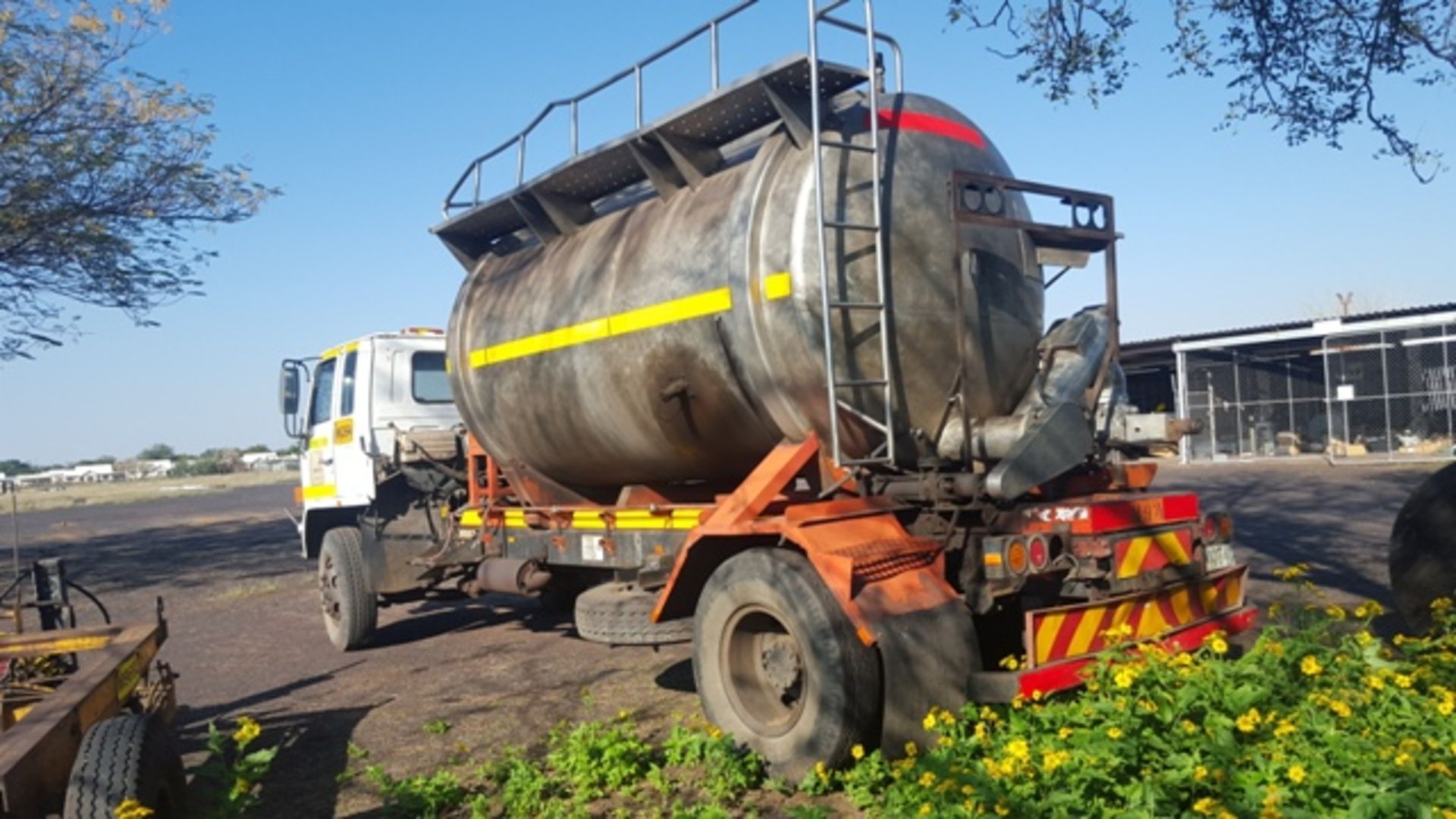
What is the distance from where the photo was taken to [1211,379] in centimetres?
2780

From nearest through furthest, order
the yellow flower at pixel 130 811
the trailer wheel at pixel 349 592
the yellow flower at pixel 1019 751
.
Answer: the yellow flower at pixel 130 811 → the yellow flower at pixel 1019 751 → the trailer wheel at pixel 349 592

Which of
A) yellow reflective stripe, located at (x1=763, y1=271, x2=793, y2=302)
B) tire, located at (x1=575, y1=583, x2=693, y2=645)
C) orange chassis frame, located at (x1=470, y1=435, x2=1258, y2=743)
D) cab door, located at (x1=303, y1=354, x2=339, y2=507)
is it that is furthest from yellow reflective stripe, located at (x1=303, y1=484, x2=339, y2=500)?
yellow reflective stripe, located at (x1=763, y1=271, x2=793, y2=302)

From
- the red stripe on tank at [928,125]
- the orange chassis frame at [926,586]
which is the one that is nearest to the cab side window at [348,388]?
the orange chassis frame at [926,586]

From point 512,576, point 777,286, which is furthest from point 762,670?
point 512,576

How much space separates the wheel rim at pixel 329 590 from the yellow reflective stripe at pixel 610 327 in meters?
2.96

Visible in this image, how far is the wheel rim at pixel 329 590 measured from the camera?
9.71 m

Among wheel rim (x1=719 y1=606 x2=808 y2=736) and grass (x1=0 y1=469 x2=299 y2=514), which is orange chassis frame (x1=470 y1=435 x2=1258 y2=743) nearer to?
wheel rim (x1=719 y1=606 x2=808 y2=736)

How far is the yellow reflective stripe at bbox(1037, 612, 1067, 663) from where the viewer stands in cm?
459

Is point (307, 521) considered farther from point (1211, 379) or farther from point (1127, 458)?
point (1211, 379)

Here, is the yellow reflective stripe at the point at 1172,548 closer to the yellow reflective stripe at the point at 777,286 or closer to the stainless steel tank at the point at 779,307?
the stainless steel tank at the point at 779,307

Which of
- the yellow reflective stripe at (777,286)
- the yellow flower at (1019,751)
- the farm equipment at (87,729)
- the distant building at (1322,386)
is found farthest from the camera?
the distant building at (1322,386)

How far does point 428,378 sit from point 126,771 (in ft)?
22.8

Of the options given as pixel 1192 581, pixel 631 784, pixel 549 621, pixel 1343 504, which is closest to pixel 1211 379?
pixel 1343 504

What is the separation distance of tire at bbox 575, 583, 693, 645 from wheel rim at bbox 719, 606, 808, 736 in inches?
31.1
